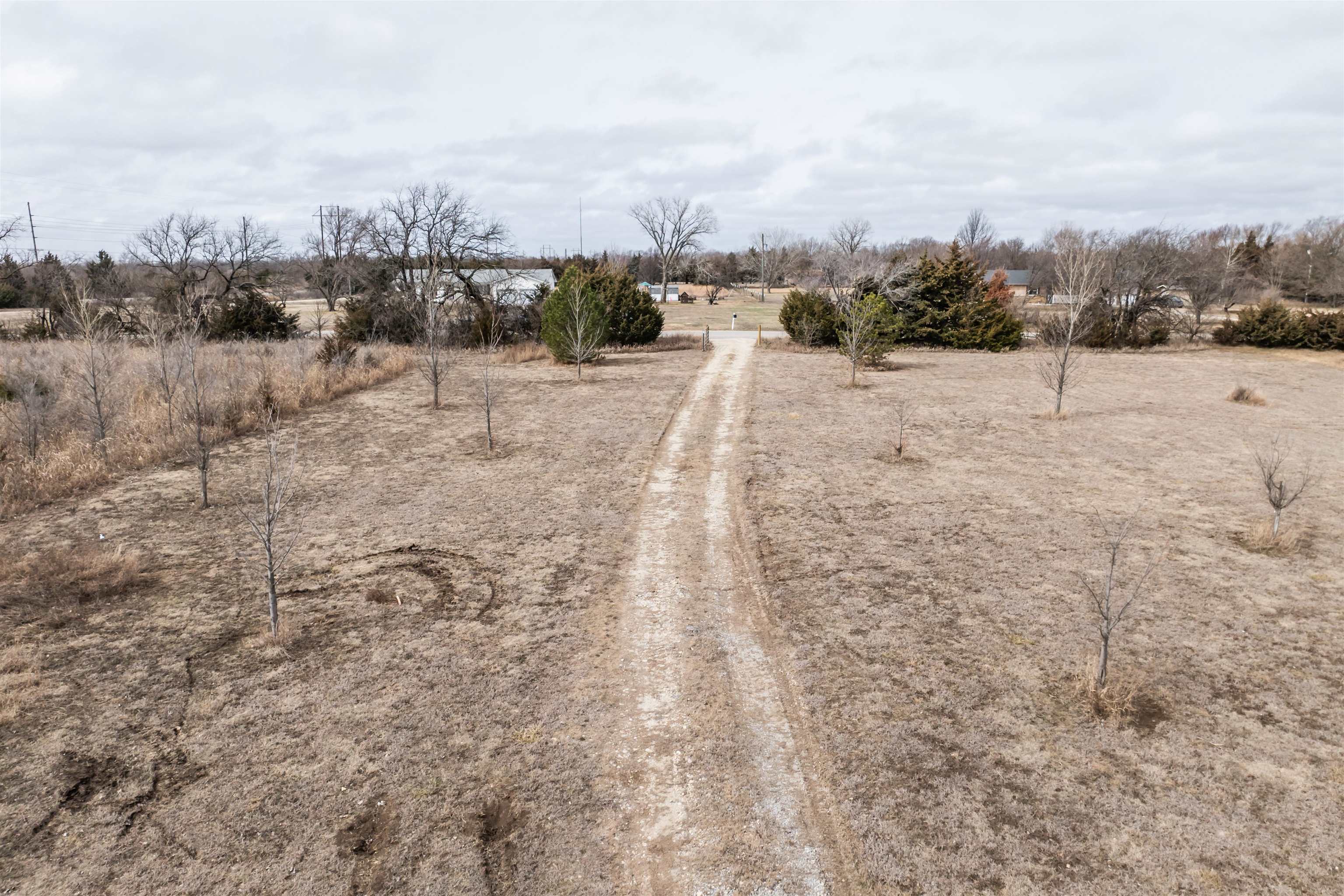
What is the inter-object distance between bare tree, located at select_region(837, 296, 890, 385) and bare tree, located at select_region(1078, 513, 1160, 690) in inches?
469

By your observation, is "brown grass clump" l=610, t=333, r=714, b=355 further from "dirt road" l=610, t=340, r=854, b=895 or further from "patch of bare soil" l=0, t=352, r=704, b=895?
"dirt road" l=610, t=340, r=854, b=895

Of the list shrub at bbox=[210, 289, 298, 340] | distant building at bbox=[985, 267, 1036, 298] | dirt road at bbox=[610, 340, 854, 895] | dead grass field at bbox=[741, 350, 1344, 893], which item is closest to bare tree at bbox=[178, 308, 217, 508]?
dirt road at bbox=[610, 340, 854, 895]

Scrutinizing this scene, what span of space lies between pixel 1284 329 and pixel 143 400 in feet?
127

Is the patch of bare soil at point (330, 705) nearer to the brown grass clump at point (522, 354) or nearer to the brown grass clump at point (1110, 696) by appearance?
the brown grass clump at point (1110, 696)

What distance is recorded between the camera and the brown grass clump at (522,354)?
26.8m

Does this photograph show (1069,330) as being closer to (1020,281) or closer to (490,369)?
(490,369)

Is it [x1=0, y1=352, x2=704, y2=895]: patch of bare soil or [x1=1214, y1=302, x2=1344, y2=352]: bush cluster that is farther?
[x1=1214, y1=302, x2=1344, y2=352]: bush cluster

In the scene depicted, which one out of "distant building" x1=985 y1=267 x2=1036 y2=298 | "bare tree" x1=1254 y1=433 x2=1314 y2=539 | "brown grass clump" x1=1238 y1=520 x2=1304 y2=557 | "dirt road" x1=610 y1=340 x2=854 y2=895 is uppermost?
"distant building" x1=985 y1=267 x2=1036 y2=298

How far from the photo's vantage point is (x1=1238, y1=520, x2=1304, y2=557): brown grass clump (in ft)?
29.8

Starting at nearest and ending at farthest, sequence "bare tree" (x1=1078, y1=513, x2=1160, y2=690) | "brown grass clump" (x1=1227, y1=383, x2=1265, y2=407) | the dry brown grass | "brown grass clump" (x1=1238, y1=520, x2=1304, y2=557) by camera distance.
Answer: "bare tree" (x1=1078, y1=513, x2=1160, y2=690), "brown grass clump" (x1=1238, y1=520, x2=1304, y2=557), the dry brown grass, "brown grass clump" (x1=1227, y1=383, x2=1265, y2=407)

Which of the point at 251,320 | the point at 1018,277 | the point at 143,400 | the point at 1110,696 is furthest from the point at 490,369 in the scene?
the point at 1018,277

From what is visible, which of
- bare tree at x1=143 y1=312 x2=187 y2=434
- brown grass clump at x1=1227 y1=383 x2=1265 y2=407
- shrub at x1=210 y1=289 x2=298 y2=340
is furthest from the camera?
shrub at x1=210 y1=289 x2=298 y2=340

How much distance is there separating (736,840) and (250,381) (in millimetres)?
18094

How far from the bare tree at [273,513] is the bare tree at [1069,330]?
15.8m
